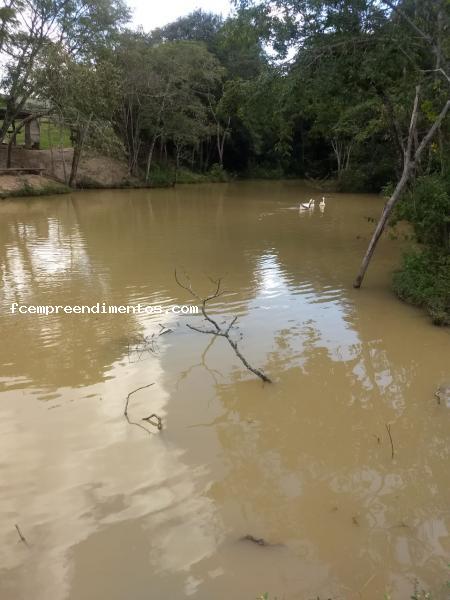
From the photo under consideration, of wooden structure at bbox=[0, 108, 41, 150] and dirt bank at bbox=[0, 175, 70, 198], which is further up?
wooden structure at bbox=[0, 108, 41, 150]

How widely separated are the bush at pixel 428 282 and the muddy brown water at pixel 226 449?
0.23 meters

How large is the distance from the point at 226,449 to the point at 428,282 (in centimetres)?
513

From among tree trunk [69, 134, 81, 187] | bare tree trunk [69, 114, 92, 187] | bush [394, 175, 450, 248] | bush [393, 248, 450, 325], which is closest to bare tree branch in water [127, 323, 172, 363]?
bush [393, 248, 450, 325]

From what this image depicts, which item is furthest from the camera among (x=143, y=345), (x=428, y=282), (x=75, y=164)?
(x=75, y=164)

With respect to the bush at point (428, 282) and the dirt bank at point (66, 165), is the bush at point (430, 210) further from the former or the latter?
the dirt bank at point (66, 165)

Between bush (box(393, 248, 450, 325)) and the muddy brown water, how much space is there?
23 centimetres

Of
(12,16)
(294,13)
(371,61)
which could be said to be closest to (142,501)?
(371,61)

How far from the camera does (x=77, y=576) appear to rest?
2936 mm

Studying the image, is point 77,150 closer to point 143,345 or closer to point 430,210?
point 430,210

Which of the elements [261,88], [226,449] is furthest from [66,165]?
[226,449]

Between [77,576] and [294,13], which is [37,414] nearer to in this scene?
[77,576]

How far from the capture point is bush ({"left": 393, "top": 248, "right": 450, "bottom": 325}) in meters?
7.32

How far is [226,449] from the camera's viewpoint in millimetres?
4223

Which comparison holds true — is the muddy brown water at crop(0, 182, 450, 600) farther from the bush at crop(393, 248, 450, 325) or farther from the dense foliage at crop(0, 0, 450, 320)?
the dense foliage at crop(0, 0, 450, 320)
